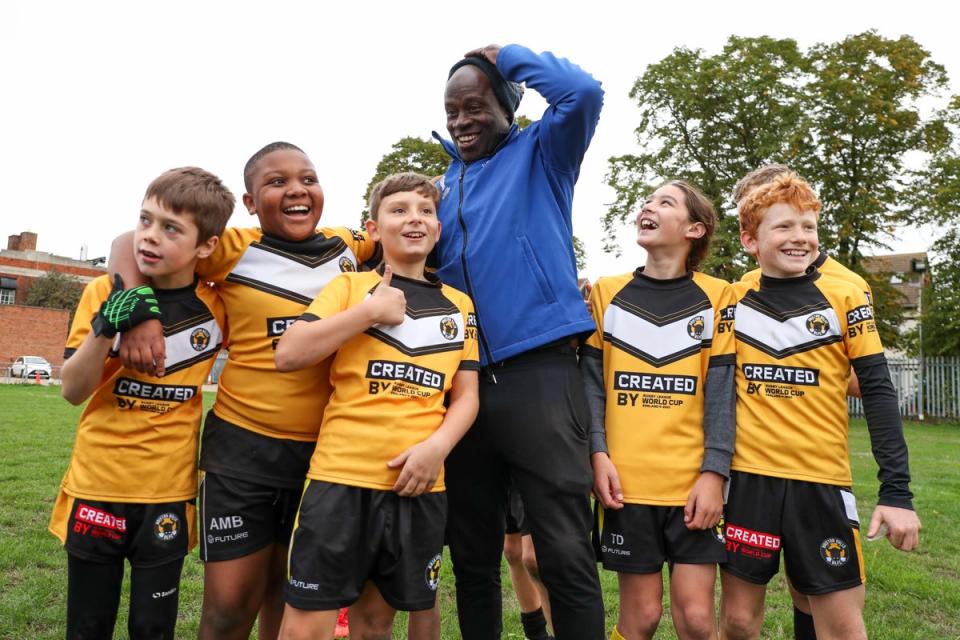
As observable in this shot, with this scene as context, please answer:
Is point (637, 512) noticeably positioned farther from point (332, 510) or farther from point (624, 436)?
point (332, 510)

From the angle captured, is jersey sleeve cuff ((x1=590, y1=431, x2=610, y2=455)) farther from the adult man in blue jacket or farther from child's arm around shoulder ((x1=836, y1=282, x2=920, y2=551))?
child's arm around shoulder ((x1=836, y1=282, x2=920, y2=551))

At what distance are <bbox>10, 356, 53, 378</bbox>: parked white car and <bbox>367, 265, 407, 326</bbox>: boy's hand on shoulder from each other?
135 ft

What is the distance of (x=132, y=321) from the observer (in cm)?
257

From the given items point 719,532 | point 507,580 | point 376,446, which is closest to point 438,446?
point 376,446

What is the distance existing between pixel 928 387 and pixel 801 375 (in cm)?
2515

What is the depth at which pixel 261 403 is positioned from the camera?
295cm

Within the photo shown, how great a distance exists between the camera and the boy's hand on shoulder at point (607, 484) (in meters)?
2.92

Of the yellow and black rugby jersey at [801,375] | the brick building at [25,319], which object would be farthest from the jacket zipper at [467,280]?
the brick building at [25,319]

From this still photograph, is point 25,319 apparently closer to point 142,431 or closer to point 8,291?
point 8,291

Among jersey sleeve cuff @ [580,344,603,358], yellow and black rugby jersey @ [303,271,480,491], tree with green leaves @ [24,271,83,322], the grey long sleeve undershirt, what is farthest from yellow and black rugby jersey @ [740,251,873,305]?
tree with green leaves @ [24,271,83,322]

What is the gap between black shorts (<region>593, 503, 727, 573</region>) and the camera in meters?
2.86

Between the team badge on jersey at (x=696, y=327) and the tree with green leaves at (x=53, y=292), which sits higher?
the tree with green leaves at (x=53, y=292)

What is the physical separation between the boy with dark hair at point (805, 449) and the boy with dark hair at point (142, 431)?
2.35 metres

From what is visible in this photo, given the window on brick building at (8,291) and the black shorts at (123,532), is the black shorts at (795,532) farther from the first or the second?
the window on brick building at (8,291)
